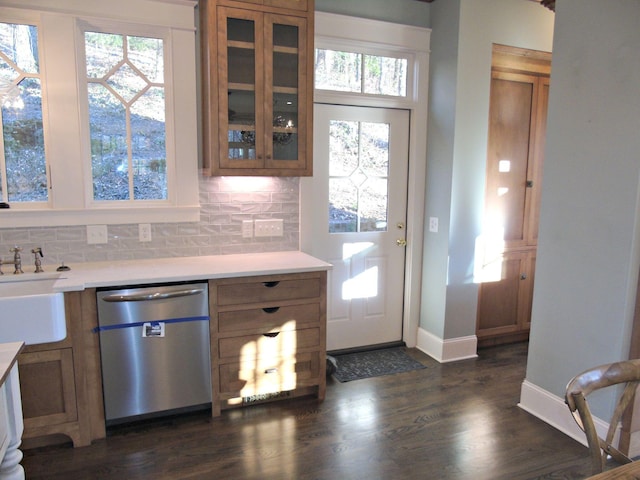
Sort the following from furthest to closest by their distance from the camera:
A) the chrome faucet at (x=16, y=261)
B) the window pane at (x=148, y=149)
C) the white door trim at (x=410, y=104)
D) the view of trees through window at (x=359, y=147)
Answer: the view of trees through window at (x=359, y=147) < the white door trim at (x=410, y=104) < the window pane at (x=148, y=149) < the chrome faucet at (x=16, y=261)

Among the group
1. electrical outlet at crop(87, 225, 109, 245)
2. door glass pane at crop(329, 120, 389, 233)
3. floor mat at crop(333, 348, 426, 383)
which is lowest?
floor mat at crop(333, 348, 426, 383)

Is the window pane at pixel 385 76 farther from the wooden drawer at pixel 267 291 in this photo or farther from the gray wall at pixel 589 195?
the wooden drawer at pixel 267 291

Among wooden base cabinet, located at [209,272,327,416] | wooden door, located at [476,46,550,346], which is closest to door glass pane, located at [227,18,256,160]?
wooden base cabinet, located at [209,272,327,416]

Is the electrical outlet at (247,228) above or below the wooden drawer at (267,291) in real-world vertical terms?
above

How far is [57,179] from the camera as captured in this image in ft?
8.89

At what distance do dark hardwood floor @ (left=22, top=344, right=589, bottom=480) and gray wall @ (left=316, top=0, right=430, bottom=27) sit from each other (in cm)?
264

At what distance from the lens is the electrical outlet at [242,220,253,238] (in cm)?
317

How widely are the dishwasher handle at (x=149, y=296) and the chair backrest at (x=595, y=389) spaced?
1.89 m

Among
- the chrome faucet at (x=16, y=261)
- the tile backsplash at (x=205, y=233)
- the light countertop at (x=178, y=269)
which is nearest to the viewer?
the light countertop at (x=178, y=269)

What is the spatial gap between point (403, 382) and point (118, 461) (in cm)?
182

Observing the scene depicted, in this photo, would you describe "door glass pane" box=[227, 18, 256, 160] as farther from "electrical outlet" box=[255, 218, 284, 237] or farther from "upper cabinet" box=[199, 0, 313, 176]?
"electrical outlet" box=[255, 218, 284, 237]

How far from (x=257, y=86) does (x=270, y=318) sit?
1.38m

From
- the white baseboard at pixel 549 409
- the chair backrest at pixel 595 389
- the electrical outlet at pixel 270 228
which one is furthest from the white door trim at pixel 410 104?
the chair backrest at pixel 595 389

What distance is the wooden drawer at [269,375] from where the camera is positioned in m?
2.70
